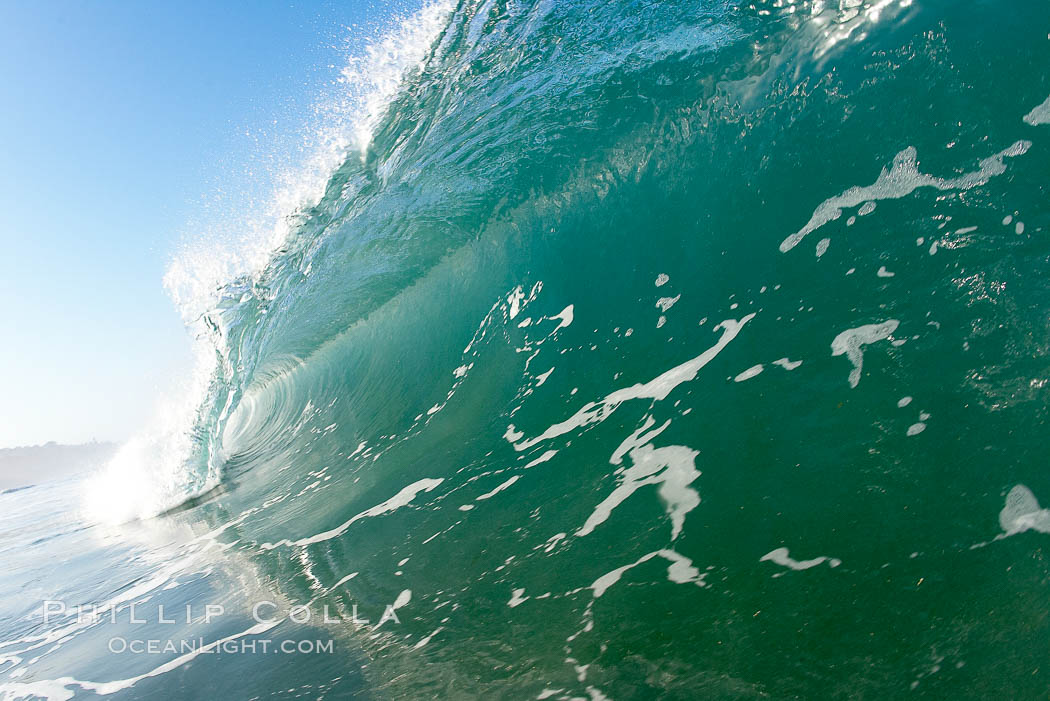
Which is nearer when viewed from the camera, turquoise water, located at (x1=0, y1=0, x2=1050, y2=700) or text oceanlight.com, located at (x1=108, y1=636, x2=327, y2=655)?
turquoise water, located at (x1=0, y1=0, x2=1050, y2=700)

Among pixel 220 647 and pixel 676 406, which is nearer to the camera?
pixel 220 647

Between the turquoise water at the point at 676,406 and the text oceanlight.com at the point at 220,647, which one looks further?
the text oceanlight.com at the point at 220,647

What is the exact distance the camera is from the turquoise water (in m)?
2.19

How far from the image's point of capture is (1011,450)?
2273mm

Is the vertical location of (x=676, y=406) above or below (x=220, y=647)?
below

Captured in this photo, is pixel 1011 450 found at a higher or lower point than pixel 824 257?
lower

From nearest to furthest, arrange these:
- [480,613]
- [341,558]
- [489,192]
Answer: [480,613] → [341,558] → [489,192]

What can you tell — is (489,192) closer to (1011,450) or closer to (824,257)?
(824,257)

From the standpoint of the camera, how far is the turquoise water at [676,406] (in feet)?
7.17

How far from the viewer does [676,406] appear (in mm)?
3211

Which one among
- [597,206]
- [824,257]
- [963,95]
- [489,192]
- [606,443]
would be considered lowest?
[606,443]

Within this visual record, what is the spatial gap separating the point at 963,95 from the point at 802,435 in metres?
1.85

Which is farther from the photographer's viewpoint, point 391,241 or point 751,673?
point 391,241

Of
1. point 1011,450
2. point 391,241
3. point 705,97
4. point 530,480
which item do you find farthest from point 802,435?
point 391,241
